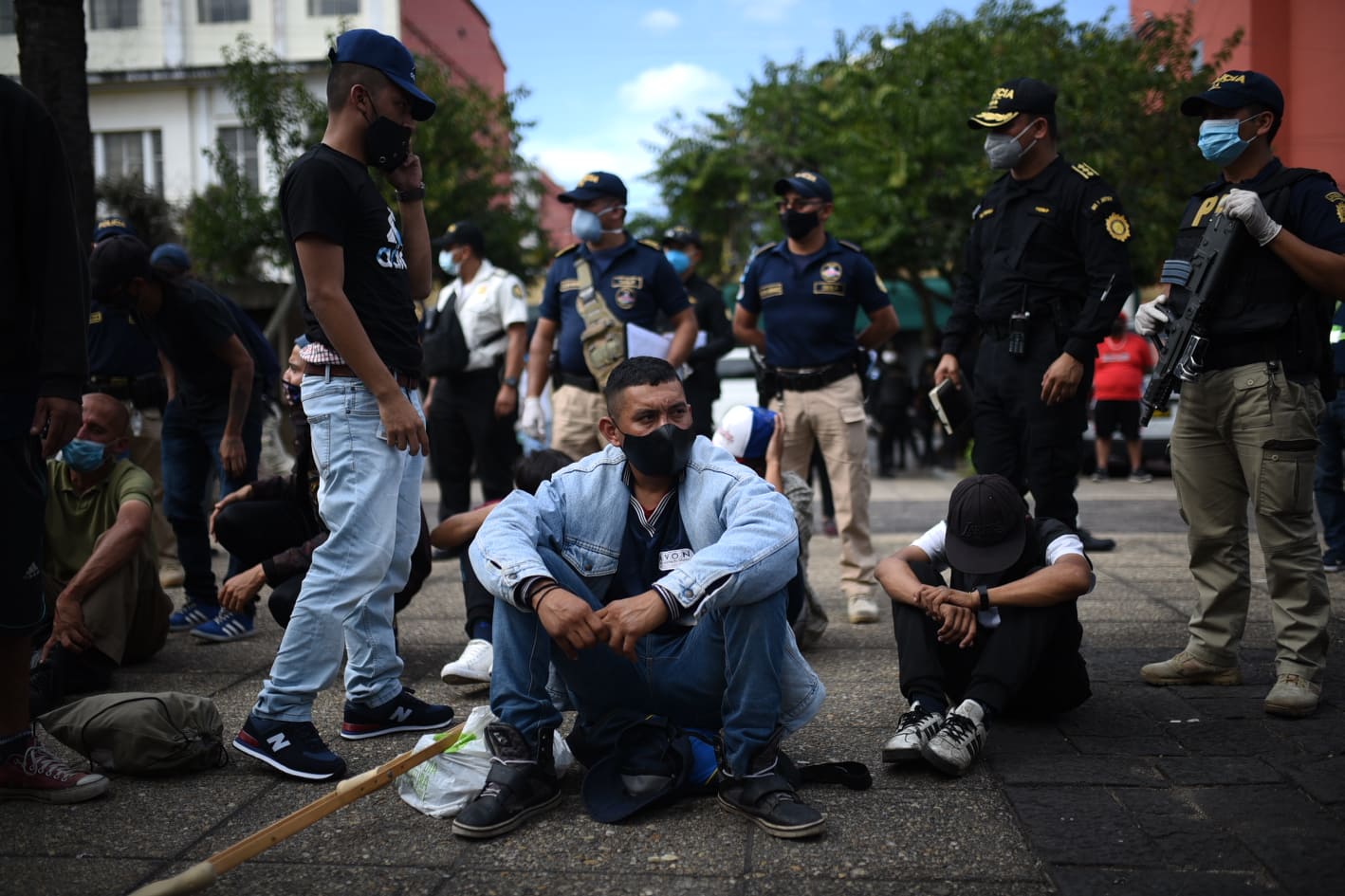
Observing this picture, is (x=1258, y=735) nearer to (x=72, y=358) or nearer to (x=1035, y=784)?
(x=1035, y=784)

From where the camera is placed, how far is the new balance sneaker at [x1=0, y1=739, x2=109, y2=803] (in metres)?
3.39

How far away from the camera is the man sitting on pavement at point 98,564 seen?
4.66 m

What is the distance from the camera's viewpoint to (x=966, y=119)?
16547 millimetres

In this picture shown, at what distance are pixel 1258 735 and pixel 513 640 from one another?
7.70 ft

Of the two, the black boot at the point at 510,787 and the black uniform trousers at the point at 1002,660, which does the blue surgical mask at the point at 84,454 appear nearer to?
the black boot at the point at 510,787

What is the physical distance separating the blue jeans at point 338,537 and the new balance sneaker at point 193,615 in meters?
2.56

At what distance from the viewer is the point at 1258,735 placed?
385 cm

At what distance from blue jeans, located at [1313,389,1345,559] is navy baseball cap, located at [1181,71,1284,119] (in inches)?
130

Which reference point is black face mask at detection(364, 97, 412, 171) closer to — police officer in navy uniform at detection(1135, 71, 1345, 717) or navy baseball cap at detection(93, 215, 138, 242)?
police officer in navy uniform at detection(1135, 71, 1345, 717)

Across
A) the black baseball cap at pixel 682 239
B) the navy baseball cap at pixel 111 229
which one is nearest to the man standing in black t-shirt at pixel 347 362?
the navy baseball cap at pixel 111 229

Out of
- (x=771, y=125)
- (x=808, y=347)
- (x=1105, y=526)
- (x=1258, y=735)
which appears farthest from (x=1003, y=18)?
(x=1258, y=735)

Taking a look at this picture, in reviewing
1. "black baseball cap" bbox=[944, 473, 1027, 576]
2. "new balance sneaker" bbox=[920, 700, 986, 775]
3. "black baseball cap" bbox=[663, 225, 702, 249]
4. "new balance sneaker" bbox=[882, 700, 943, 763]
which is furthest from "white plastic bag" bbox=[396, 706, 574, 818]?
"black baseball cap" bbox=[663, 225, 702, 249]

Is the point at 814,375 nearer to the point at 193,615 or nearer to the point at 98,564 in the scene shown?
the point at 193,615

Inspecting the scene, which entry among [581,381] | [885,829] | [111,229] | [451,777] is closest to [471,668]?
[451,777]
